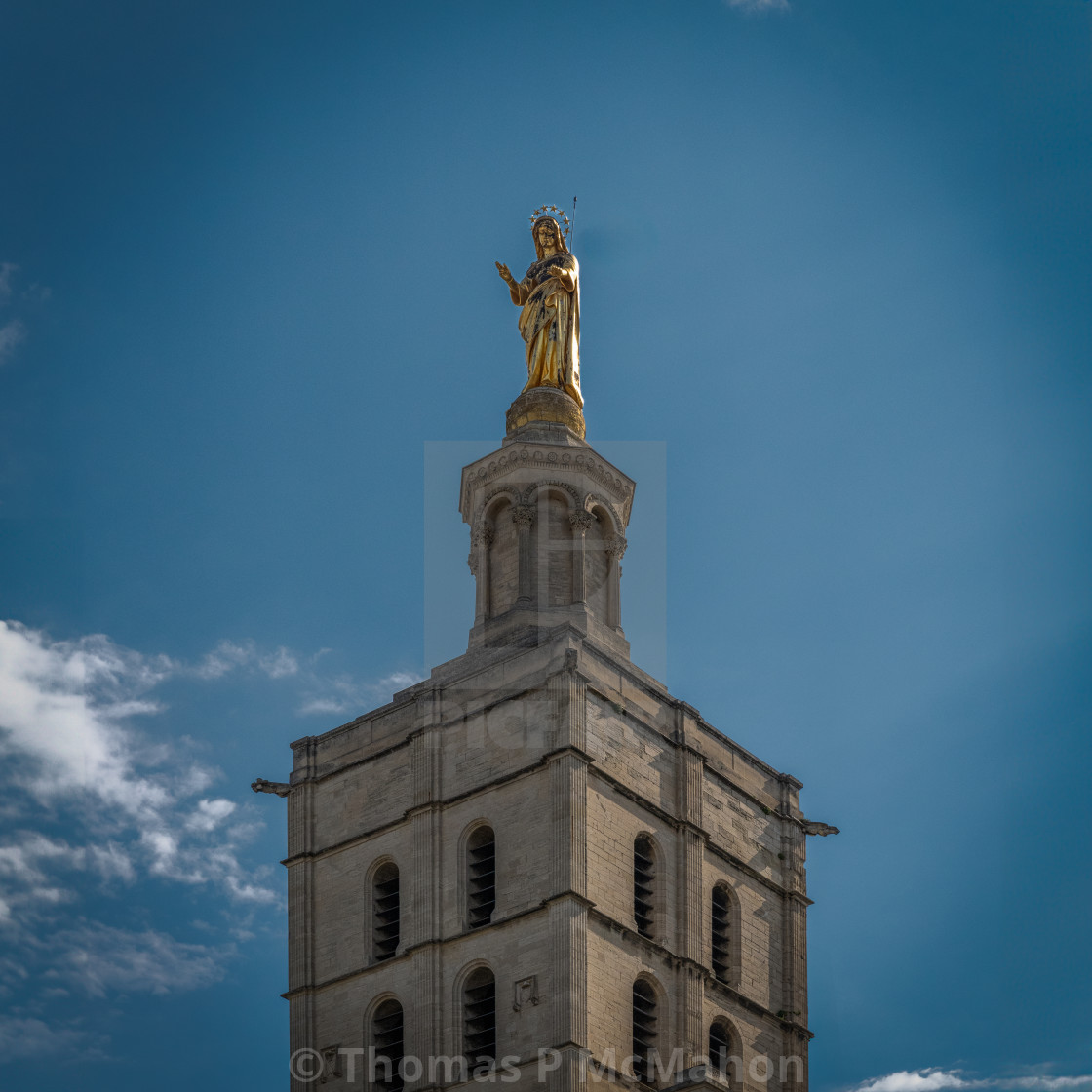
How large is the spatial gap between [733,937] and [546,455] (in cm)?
1574

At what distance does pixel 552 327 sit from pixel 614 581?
9.19m

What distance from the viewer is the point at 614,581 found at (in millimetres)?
79312

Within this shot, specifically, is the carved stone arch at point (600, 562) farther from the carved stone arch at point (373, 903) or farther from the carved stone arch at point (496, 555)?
the carved stone arch at point (373, 903)

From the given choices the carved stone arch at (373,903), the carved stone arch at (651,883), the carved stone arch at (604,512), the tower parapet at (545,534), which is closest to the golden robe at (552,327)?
the tower parapet at (545,534)

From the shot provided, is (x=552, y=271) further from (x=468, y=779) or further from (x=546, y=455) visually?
(x=468, y=779)

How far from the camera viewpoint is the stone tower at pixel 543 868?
6919 cm

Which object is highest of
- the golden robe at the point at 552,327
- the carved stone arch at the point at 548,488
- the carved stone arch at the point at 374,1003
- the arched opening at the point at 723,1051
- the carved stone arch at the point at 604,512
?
the golden robe at the point at 552,327

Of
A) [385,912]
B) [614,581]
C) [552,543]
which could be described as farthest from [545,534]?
[385,912]

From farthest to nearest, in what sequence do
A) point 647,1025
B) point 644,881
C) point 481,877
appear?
point 644,881, point 481,877, point 647,1025

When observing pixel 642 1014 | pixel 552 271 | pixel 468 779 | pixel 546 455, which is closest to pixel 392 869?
pixel 468 779

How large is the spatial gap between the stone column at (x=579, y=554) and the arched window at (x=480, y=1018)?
1279 cm

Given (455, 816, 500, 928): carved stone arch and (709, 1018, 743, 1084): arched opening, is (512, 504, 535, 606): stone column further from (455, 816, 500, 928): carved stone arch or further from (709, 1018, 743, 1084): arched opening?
(709, 1018, 743, 1084): arched opening

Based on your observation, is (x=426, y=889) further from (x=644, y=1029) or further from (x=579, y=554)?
(x=579, y=554)

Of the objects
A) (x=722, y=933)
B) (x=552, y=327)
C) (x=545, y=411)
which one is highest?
(x=552, y=327)
